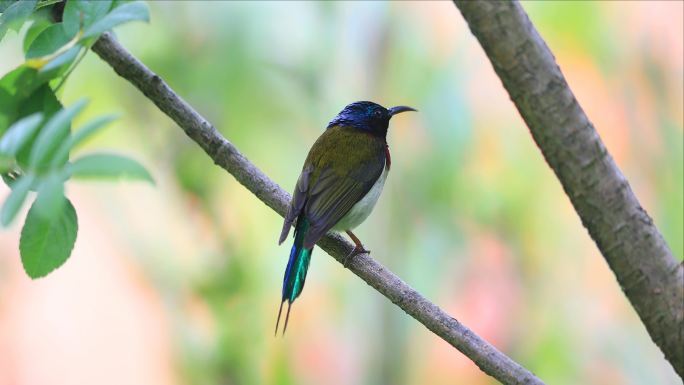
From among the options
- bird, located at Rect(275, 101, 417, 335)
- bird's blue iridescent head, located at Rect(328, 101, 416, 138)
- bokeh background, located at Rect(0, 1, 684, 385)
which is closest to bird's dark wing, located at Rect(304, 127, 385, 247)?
bird, located at Rect(275, 101, 417, 335)

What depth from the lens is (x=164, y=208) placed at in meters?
4.41

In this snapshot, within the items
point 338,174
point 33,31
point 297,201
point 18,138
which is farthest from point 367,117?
point 18,138

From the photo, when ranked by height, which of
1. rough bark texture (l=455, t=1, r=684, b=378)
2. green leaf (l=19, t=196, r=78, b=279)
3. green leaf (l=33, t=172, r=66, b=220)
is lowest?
green leaf (l=19, t=196, r=78, b=279)

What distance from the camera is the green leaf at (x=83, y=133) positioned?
1.11 meters

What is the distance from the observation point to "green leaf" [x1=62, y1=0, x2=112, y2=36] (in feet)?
4.64

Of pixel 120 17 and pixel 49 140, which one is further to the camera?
pixel 120 17

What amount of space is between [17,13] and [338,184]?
59.8 inches

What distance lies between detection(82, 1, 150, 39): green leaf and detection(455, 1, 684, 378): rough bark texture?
48cm

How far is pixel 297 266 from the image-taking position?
8.66ft

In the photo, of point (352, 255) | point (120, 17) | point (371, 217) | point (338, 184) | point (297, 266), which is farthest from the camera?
point (371, 217)

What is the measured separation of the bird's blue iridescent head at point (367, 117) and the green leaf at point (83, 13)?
6.57 ft

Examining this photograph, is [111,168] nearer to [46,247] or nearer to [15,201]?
[15,201]

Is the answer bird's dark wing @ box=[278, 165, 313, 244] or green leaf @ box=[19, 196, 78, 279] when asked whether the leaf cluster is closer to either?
green leaf @ box=[19, 196, 78, 279]

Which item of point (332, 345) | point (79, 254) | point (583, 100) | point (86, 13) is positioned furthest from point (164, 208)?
point (86, 13)
